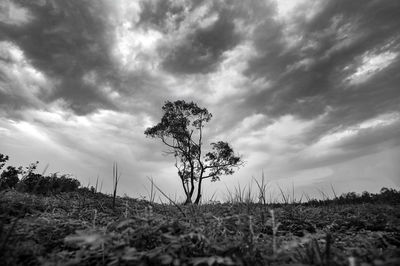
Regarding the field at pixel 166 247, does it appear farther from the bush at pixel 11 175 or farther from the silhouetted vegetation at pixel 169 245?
the bush at pixel 11 175

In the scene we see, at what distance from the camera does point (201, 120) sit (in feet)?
97.0

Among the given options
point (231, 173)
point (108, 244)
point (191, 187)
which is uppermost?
point (231, 173)

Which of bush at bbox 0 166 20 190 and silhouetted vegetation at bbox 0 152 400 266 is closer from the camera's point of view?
silhouetted vegetation at bbox 0 152 400 266

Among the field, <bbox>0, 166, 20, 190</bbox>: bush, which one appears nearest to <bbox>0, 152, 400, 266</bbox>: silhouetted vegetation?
the field

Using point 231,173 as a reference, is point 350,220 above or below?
below

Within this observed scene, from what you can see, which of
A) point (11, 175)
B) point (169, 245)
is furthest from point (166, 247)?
point (11, 175)

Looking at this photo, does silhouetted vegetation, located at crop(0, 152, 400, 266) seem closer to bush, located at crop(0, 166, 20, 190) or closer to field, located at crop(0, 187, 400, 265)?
field, located at crop(0, 187, 400, 265)

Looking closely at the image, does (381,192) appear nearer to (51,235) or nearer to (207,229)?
(207,229)

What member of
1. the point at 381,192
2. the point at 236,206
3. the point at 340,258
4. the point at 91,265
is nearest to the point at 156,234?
the point at 91,265

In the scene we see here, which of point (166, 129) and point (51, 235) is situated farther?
point (166, 129)

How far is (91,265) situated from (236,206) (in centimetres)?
362

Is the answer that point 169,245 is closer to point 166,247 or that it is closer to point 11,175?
point 166,247

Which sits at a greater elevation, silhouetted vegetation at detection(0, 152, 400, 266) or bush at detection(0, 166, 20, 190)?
bush at detection(0, 166, 20, 190)

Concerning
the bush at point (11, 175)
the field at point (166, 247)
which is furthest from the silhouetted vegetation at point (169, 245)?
the bush at point (11, 175)
